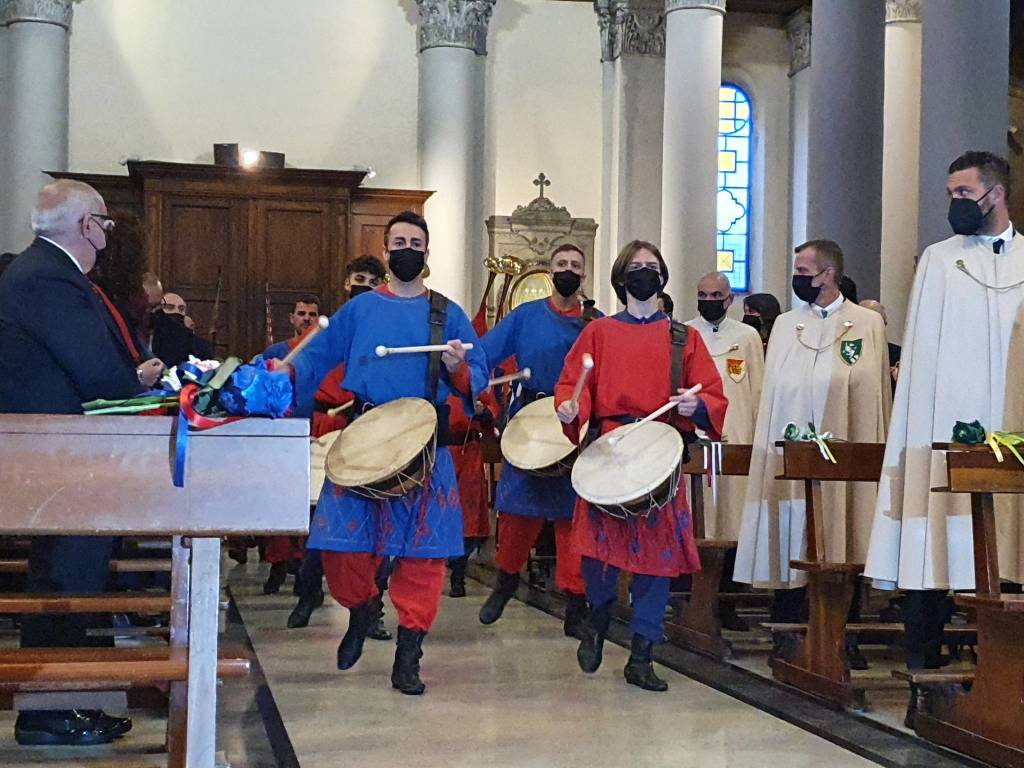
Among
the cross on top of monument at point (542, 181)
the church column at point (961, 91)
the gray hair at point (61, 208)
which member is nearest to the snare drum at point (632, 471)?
the gray hair at point (61, 208)

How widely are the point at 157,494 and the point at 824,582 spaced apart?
3.52 meters

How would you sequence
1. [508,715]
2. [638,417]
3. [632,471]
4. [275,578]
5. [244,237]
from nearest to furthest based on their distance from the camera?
[508,715], [632,471], [638,417], [275,578], [244,237]

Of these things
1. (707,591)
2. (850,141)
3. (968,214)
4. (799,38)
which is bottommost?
(707,591)

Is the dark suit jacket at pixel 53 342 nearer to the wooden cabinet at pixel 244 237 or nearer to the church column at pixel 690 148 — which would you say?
the church column at pixel 690 148

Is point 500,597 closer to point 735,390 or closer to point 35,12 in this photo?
point 735,390

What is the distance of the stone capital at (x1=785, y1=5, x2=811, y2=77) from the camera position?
20.0 meters

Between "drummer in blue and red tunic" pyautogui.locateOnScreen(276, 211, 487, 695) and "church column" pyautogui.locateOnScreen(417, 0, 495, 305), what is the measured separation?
1195cm

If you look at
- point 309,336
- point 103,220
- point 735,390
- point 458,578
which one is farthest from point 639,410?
point 458,578

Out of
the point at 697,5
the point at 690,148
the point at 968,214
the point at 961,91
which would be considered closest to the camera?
the point at 968,214

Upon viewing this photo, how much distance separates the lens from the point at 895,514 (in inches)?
233

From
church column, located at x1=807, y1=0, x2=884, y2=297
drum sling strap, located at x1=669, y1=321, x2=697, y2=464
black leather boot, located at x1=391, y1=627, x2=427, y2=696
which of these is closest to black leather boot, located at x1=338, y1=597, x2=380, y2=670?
→ black leather boot, located at x1=391, y1=627, x2=427, y2=696

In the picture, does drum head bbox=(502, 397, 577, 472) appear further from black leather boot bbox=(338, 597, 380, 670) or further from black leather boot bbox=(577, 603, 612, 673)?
black leather boot bbox=(338, 597, 380, 670)

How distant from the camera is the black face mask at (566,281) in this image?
316 inches

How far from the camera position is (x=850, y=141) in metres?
10.8
